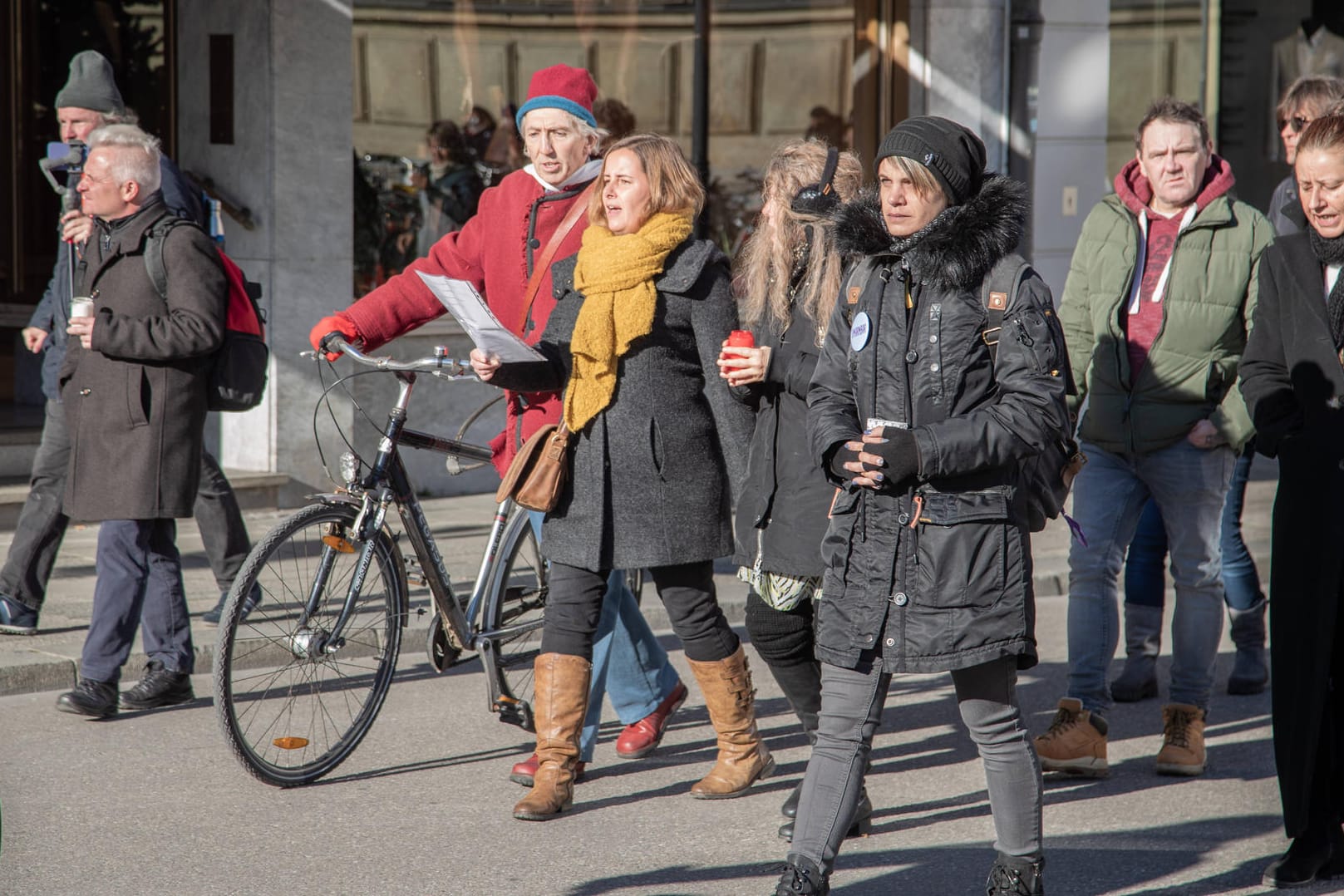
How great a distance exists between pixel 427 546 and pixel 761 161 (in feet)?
24.6

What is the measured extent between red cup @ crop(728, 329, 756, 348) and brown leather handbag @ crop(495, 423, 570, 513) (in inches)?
21.1

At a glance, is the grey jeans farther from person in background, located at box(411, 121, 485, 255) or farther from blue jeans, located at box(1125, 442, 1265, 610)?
person in background, located at box(411, 121, 485, 255)

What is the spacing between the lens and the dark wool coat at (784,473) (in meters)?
4.61

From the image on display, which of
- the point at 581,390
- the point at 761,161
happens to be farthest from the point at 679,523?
the point at 761,161

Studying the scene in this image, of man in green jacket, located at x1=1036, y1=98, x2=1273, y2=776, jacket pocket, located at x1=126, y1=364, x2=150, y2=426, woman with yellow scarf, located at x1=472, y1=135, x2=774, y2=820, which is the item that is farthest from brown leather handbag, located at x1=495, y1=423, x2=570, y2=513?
man in green jacket, located at x1=1036, y1=98, x2=1273, y2=776

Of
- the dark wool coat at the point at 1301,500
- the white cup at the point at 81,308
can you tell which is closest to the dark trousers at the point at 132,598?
the white cup at the point at 81,308

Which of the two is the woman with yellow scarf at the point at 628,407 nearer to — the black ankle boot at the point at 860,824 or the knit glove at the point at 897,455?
the black ankle boot at the point at 860,824

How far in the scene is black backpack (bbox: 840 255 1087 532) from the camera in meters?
3.81

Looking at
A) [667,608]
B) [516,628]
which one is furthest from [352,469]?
[667,608]

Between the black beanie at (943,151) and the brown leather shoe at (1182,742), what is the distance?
2.24m

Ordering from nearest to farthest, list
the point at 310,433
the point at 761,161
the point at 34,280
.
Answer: the point at 310,433 < the point at 34,280 < the point at 761,161

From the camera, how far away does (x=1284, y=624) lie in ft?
14.2

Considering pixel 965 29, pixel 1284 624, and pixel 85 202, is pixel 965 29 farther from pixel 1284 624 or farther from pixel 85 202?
pixel 1284 624

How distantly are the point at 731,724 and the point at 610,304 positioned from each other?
129 cm
